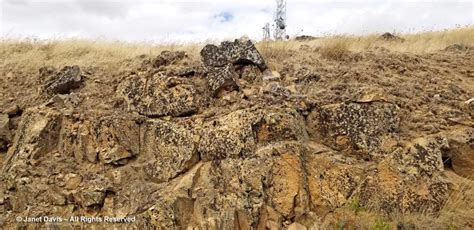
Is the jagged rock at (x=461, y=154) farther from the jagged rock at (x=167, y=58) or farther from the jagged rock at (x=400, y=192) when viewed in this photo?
the jagged rock at (x=167, y=58)

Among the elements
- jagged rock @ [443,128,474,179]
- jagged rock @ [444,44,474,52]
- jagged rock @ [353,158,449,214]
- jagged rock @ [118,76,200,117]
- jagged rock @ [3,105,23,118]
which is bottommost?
jagged rock @ [353,158,449,214]

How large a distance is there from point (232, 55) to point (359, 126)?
2638 millimetres

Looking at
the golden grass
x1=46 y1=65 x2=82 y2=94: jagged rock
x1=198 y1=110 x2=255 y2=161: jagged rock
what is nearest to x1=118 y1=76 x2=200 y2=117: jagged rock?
x1=198 y1=110 x2=255 y2=161: jagged rock

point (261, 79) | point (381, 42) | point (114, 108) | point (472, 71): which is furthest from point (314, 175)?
point (381, 42)

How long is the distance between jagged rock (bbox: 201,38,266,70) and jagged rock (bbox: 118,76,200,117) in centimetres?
75

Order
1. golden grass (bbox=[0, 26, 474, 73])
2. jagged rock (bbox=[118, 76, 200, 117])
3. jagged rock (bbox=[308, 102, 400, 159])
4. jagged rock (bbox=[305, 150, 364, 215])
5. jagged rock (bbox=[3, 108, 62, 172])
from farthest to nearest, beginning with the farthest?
golden grass (bbox=[0, 26, 474, 73])
jagged rock (bbox=[118, 76, 200, 117])
jagged rock (bbox=[3, 108, 62, 172])
jagged rock (bbox=[308, 102, 400, 159])
jagged rock (bbox=[305, 150, 364, 215])

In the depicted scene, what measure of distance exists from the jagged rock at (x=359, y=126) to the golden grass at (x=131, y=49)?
2.15 m

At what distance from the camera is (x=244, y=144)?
7043 mm

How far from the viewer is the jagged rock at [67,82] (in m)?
8.81

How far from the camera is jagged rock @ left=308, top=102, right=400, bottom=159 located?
7.20m

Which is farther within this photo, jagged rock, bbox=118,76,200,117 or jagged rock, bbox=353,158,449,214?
jagged rock, bbox=118,76,200,117

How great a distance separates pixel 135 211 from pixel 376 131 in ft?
12.1

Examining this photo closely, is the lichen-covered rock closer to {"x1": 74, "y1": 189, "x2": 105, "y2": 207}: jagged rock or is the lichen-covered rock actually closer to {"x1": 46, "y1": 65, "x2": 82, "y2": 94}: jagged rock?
{"x1": 74, "y1": 189, "x2": 105, "y2": 207}: jagged rock

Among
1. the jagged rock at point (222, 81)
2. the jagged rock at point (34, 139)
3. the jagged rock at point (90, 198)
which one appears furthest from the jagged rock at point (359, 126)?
the jagged rock at point (34, 139)
